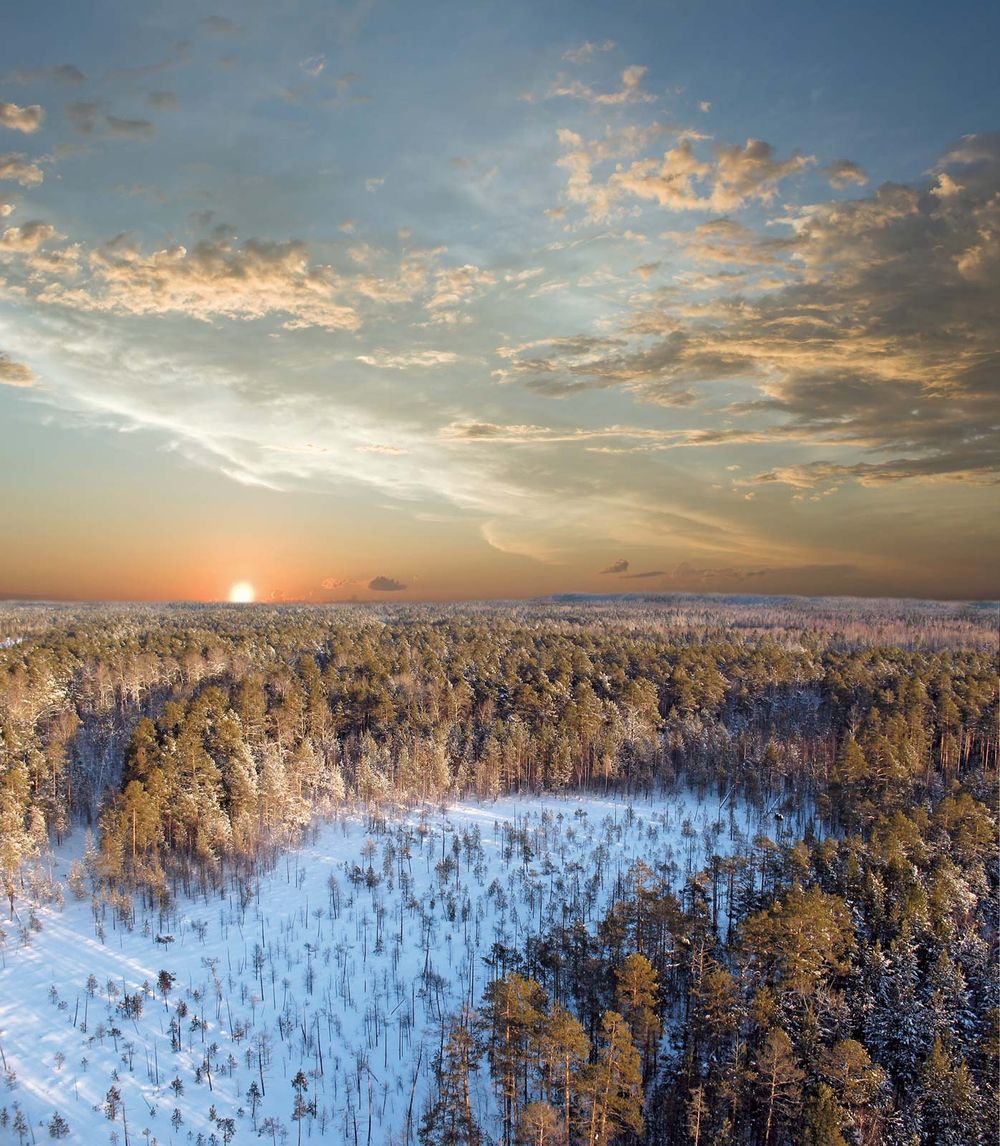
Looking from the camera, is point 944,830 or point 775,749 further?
point 775,749

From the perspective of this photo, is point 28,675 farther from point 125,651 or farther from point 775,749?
point 775,749

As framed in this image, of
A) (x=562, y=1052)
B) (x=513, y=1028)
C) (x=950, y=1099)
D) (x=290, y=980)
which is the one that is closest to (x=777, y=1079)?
(x=950, y=1099)

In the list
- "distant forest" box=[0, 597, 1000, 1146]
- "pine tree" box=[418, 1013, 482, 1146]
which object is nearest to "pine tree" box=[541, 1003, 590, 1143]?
"distant forest" box=[0, 597, 1000, 1146]

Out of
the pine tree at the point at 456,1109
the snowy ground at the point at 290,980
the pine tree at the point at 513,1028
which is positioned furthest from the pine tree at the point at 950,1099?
the snowy ground at the point at 290,980

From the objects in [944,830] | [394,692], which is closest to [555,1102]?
[944,830]

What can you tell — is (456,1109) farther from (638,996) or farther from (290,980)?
(290,980)

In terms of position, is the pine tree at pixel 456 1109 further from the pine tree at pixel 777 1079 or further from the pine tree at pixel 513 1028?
the pine tree at pixel 777 1079

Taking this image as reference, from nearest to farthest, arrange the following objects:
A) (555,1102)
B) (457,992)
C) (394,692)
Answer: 1. (555,1102)
2. (457,992)
3. (394,692)
